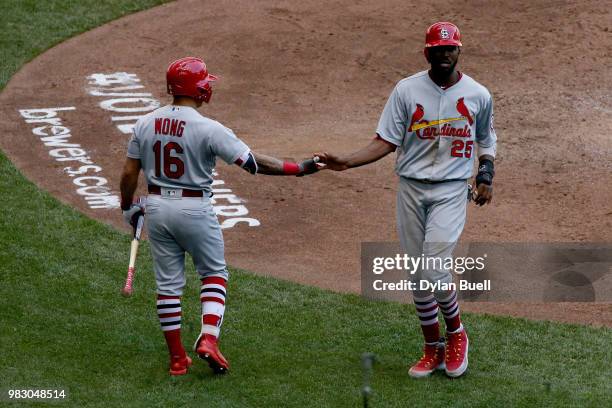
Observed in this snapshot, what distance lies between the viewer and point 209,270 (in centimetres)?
765

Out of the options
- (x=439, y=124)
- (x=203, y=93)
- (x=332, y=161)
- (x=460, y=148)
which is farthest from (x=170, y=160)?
(x=460, y=148)

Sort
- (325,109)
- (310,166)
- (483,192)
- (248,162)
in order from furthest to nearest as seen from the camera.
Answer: (325,109) → (310,166) → (483,192) → (248,162)

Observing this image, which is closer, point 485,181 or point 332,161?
point 485,181

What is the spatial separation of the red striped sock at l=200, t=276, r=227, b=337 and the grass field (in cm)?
31

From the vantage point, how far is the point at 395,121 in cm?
766

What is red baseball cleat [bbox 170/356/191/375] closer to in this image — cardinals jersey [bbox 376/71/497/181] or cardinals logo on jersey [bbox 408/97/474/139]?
cardinals jersey [bbox 376/71/497/181]

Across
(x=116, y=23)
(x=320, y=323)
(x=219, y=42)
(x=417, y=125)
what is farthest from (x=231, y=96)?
(x=417, y=125)

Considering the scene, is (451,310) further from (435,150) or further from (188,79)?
(188,79)

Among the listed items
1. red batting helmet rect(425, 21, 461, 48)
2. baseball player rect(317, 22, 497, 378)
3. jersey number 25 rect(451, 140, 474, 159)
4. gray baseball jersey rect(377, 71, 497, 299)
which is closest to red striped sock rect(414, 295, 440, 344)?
baseball player rect(317, 22, 497, 378)

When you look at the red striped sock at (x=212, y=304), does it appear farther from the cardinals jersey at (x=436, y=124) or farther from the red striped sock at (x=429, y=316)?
the cardinals jersey at (x=436, y=124)

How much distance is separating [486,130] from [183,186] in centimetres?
191

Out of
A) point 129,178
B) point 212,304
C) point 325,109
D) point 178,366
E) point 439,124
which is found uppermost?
point 325,109

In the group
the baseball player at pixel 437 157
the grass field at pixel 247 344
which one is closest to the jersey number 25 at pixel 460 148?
the baseball player at pixel 437 157

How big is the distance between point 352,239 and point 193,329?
2.57m
